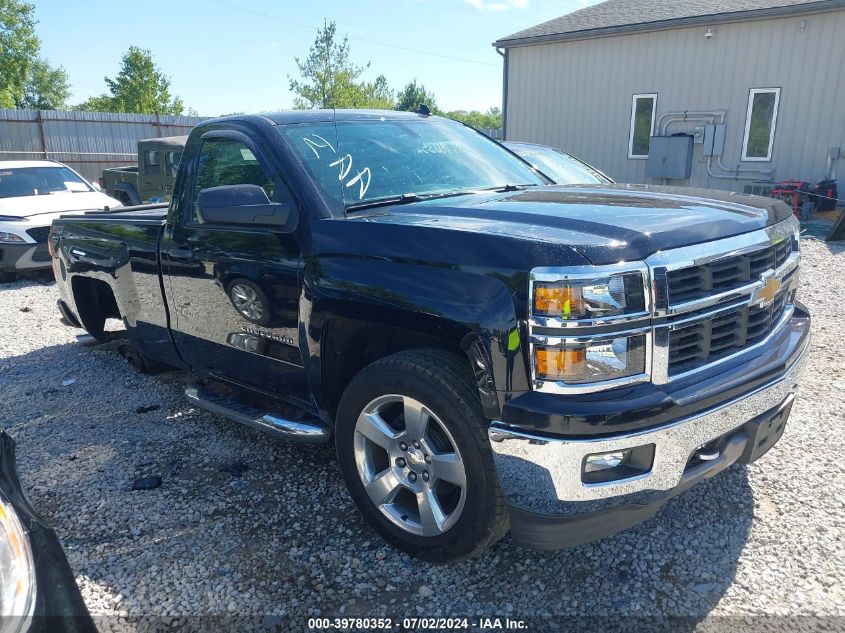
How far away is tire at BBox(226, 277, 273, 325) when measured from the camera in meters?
3.10

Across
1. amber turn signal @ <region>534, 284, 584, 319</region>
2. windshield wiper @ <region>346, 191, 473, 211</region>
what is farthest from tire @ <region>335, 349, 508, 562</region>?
windshield wiper @ <region>346, 191, 473, 211</region>

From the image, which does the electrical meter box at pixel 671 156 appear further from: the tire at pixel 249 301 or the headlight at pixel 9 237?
the tire at pixel 249 301

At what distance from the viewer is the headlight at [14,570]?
152 cm

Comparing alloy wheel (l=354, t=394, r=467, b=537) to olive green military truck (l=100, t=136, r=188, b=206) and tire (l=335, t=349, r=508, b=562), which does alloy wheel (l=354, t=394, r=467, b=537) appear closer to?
tire (l=335, t=349, r=508, b=562)

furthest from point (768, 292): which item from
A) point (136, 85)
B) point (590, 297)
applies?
point (136, 85)

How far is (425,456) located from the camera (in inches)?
99.9

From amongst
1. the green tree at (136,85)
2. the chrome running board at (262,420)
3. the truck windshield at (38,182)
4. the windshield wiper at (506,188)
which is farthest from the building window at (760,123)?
the green tree at (136,85)

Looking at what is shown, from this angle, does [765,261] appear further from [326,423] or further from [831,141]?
[831,141]

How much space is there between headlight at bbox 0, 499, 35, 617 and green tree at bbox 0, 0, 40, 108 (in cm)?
5082

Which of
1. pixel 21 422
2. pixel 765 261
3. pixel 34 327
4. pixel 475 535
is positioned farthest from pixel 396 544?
pixel 34 327

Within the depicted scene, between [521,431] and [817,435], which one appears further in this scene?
[817,435]

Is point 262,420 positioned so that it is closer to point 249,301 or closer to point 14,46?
point 249,301

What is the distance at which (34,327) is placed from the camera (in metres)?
6.66

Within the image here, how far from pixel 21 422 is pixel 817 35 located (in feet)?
49.2
